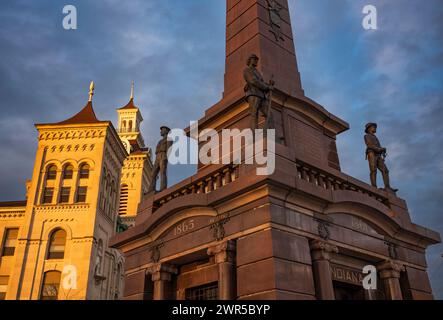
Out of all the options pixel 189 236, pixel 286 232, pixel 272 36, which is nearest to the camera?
pixel 286 232

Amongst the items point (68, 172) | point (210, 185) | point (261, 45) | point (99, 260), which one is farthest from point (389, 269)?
point (68, 172)

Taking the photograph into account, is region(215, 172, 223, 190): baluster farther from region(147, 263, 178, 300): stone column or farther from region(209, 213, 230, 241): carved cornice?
region(147, 263, 178, 300): stone column

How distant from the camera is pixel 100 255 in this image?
1634 inches

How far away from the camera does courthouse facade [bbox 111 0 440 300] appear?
30.5 ft

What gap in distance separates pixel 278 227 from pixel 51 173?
38.3 metres

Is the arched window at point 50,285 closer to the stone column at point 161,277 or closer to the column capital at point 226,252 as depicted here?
the stone column at point 161,277

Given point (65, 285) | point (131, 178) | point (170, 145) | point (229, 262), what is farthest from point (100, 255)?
A: point (229, 262)

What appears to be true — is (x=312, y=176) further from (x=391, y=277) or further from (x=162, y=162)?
(x=162, y=162)

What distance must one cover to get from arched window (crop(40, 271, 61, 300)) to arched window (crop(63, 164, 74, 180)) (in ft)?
30.2

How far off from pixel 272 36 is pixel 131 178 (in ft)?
176

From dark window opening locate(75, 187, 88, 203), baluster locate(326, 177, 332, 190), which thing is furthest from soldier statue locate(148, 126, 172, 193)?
dark window opening locate(75, 187, 88, 203)

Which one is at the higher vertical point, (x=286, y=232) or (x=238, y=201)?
(x=238, y=201)

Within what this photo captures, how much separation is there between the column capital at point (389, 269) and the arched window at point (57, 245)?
3319 centimetres
